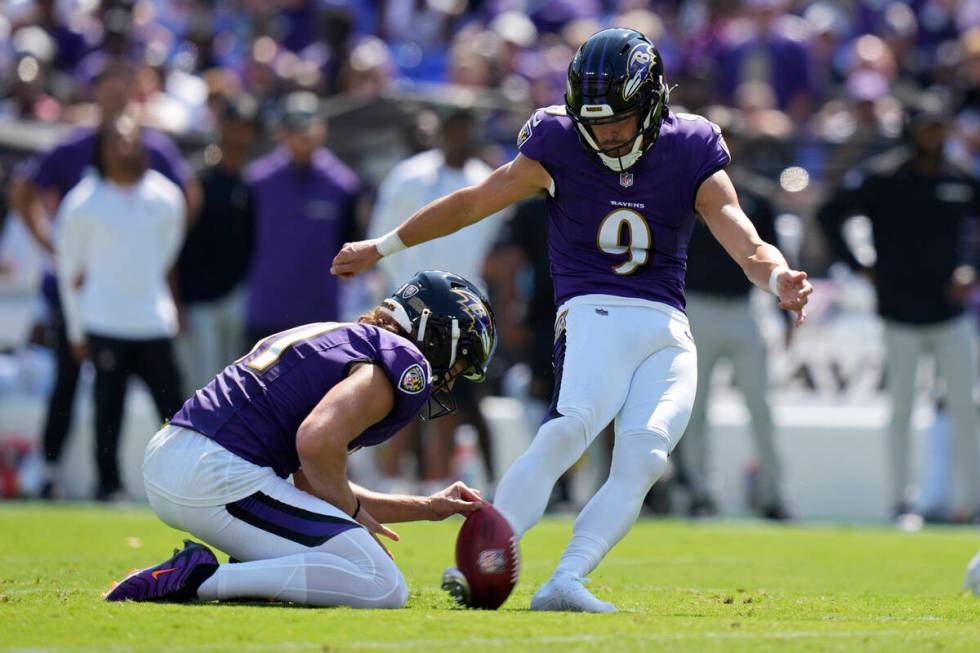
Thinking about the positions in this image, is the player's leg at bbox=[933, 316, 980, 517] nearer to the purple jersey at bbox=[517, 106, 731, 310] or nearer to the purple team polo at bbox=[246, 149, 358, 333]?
the purple team polo at bbox=[246, 149, 358, 333]

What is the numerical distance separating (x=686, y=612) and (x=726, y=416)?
23.4 feet

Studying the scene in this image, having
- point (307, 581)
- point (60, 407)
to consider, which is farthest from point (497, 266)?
point (307, 581)

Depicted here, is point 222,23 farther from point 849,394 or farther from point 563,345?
point 563,345

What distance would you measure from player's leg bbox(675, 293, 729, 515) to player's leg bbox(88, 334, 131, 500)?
12.9 ft

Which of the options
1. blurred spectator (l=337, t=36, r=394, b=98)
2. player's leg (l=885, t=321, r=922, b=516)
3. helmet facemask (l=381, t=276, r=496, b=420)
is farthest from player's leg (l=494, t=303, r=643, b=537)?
blurred spectator (l=337, t=36, r=394, b=98)

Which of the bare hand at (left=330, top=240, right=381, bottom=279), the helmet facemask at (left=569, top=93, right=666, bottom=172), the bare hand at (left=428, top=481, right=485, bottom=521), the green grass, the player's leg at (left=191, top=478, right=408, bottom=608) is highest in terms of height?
A: the helmet facemask at (left=569, top=93, right=666, bottom=172)

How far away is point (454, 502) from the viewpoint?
597 centimetres

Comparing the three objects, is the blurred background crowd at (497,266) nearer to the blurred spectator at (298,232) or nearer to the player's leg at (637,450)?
the blurred spectator at (298,232)

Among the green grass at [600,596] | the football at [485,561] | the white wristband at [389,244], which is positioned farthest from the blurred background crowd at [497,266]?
the football at [485,561]

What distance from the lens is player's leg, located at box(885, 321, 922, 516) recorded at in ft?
38.4

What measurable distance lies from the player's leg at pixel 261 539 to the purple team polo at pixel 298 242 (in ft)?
20.9

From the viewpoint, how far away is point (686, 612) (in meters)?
5.92

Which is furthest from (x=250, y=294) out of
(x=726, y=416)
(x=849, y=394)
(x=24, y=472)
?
(x=849, y=394)

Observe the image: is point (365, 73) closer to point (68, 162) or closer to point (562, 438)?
point (68, 162)
